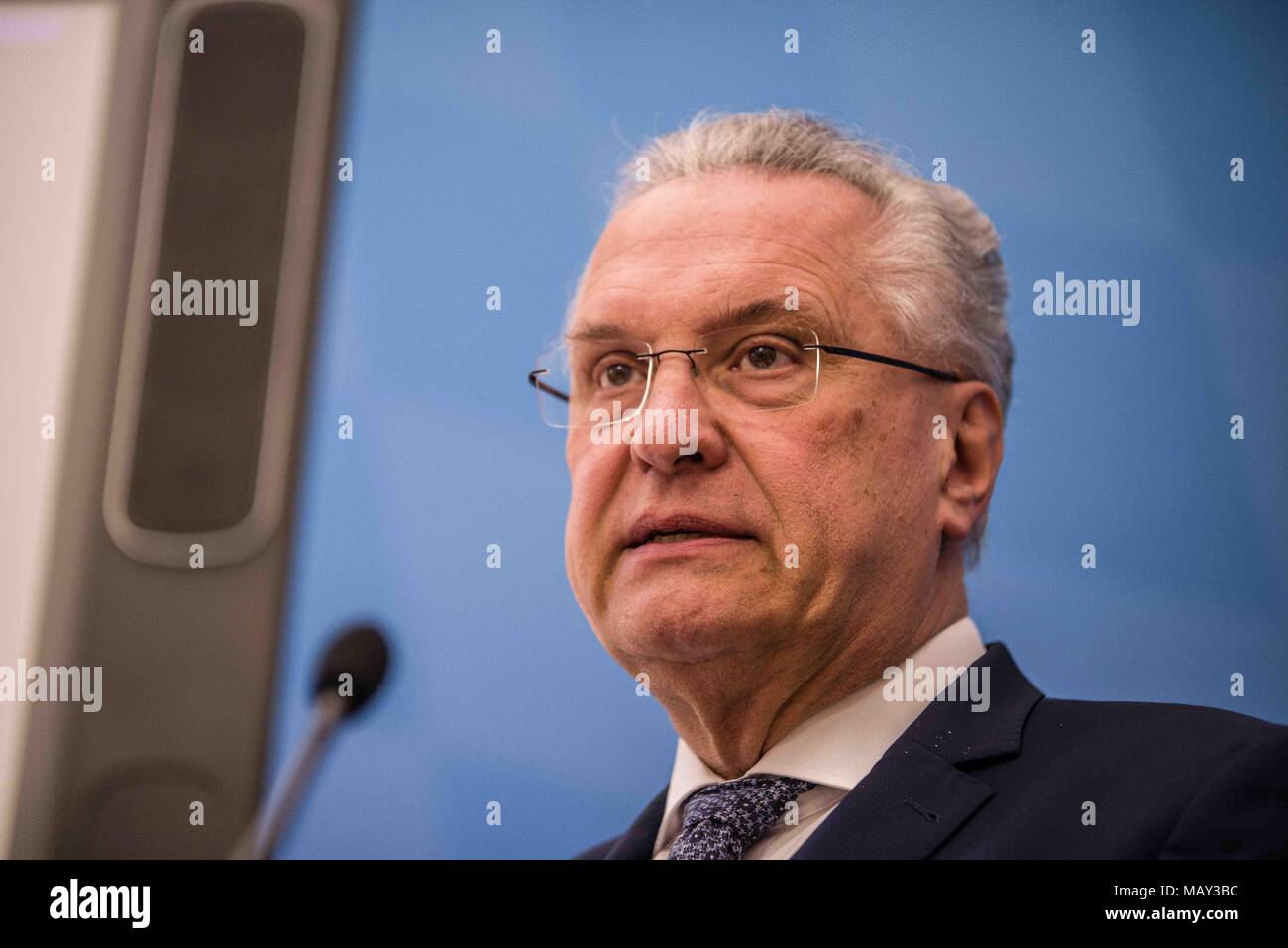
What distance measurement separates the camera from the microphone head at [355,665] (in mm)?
2082

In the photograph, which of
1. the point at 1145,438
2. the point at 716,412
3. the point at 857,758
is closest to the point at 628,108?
the point at 716,412

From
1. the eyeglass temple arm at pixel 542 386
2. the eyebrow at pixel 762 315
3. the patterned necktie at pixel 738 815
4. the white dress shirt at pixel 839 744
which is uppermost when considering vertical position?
the eyebrow at pixel 762 315

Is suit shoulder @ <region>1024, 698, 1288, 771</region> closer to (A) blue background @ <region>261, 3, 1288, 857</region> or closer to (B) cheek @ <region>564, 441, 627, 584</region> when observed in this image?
(A) blue background @ <region>261, 3, 1288, 857</region>

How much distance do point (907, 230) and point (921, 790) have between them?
0.89 m

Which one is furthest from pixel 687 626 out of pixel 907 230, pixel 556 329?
pixel 907 230

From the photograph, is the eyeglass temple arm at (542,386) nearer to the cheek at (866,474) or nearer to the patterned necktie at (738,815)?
the cheek at (866,474)

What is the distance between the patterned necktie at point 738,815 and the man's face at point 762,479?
0.19m

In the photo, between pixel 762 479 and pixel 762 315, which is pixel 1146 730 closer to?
pixel 762 479

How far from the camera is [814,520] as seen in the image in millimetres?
1842

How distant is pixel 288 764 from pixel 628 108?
50.6 inches

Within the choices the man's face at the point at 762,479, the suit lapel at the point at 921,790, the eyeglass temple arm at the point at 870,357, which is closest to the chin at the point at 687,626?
the man's face at the point at 762,479

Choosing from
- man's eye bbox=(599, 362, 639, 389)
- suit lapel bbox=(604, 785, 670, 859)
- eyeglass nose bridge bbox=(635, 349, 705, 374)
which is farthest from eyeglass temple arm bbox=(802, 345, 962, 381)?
suit lapel bbox=(604, 785, 670, 859)
